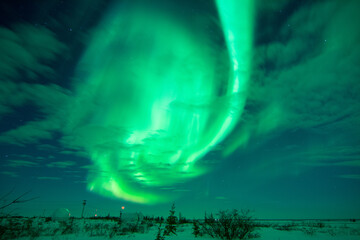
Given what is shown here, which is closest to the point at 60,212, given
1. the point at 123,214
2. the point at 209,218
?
the point at 123,214

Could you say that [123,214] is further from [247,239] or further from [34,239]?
[247,239]

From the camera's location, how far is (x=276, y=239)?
56.7ft

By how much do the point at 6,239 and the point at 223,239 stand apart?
14.2 metres

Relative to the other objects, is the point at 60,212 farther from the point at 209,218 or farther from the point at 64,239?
the point at 209,218

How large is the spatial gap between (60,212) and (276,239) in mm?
36421

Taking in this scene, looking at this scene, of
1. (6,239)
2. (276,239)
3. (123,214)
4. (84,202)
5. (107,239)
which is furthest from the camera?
(84,202)

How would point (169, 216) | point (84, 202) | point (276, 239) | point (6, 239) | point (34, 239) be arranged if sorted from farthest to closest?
point (84, 202), point (276, 239), point (34, 239), point (6, 239), point (169, 216)

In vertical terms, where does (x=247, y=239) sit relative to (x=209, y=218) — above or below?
below

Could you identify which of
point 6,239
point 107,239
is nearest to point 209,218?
point 107,239

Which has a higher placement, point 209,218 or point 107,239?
point 209,218

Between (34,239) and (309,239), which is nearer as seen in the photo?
(34,239)

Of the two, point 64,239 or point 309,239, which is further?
point 309,239

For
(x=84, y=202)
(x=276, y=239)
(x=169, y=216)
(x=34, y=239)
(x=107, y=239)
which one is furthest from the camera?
Answer: (x=84, y=202)

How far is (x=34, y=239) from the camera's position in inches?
545
